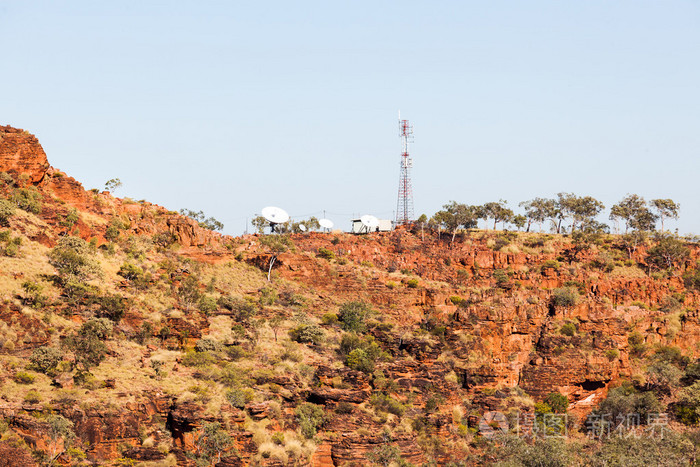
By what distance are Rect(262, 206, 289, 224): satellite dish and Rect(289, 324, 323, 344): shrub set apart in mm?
25752

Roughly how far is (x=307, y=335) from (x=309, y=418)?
37.3 feet

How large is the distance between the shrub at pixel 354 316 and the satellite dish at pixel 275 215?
19.7m

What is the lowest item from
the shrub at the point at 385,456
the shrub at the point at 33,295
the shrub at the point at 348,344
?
the shrub at the point at 385,456

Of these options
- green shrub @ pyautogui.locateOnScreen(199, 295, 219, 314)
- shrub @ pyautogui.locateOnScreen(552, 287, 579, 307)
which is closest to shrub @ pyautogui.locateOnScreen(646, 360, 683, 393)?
shrub @ pyautogui.locateOnScreen(552, 287, 579, 307)

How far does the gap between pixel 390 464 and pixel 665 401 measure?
1101 inches

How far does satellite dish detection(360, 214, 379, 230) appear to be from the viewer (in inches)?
3895

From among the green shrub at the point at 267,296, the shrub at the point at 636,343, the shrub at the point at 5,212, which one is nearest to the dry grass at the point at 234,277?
the green shrub at the point at 267,296

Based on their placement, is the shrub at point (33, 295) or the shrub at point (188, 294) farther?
the shrub at point (188, 294)

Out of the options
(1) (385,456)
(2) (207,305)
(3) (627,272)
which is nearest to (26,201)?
(2) (207,305)

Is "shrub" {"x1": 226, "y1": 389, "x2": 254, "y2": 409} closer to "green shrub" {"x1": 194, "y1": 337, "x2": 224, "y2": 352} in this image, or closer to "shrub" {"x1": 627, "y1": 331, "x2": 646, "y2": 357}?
"green shrub" {"x1": 194, "y1": 337, "x2": 224, "y2": 352}

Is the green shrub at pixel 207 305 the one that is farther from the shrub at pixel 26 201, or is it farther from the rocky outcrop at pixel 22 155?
the rocky outcrop at pixel 22 155

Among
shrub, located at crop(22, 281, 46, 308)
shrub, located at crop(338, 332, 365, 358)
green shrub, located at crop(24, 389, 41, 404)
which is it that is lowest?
green shrub, located at crop(24, 389, 41, 404)

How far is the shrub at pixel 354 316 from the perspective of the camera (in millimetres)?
69375

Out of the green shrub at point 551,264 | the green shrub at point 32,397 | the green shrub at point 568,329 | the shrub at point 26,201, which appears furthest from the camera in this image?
the green shrub at point 551,264
